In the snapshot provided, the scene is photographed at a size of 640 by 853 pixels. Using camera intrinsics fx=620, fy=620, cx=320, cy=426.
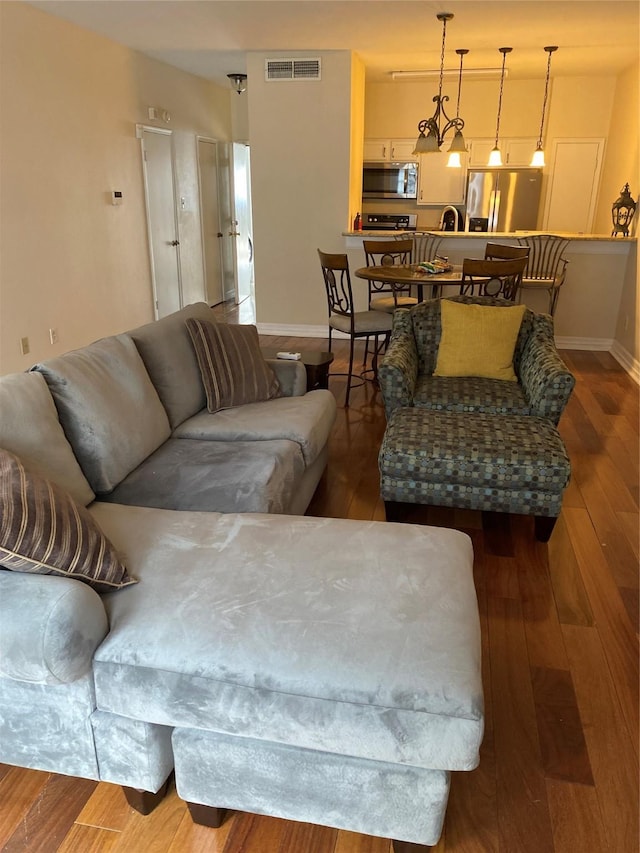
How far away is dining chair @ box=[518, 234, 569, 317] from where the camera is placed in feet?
17.4

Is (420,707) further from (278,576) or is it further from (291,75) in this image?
(291,75)

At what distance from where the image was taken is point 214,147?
7641 mm

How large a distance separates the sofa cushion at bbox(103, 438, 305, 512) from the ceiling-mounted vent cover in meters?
4.53

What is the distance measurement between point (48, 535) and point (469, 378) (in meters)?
2.50

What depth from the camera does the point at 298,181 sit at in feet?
19.7

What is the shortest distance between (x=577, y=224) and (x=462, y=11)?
3561 mm

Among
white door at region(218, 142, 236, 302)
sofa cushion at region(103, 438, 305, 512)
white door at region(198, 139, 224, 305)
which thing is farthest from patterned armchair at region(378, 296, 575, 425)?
white door at region(218, 142, 236, 302)

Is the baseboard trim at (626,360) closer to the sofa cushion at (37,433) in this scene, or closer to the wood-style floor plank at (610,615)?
the wood-style floor plank at (610,615)

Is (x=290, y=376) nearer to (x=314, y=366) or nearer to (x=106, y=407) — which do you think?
(x=314, y=366)

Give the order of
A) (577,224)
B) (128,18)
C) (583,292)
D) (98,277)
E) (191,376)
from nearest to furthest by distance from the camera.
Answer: (191,376), (128,18), (98,277), (583,292), (577,224)

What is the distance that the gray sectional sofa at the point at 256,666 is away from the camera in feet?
4.06

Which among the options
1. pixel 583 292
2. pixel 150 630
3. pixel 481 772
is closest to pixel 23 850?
pixel 150 630

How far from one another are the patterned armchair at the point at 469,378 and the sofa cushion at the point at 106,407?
1.20 meters

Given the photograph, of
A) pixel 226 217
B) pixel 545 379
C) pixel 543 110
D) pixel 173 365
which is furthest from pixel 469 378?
pixel 226 217
